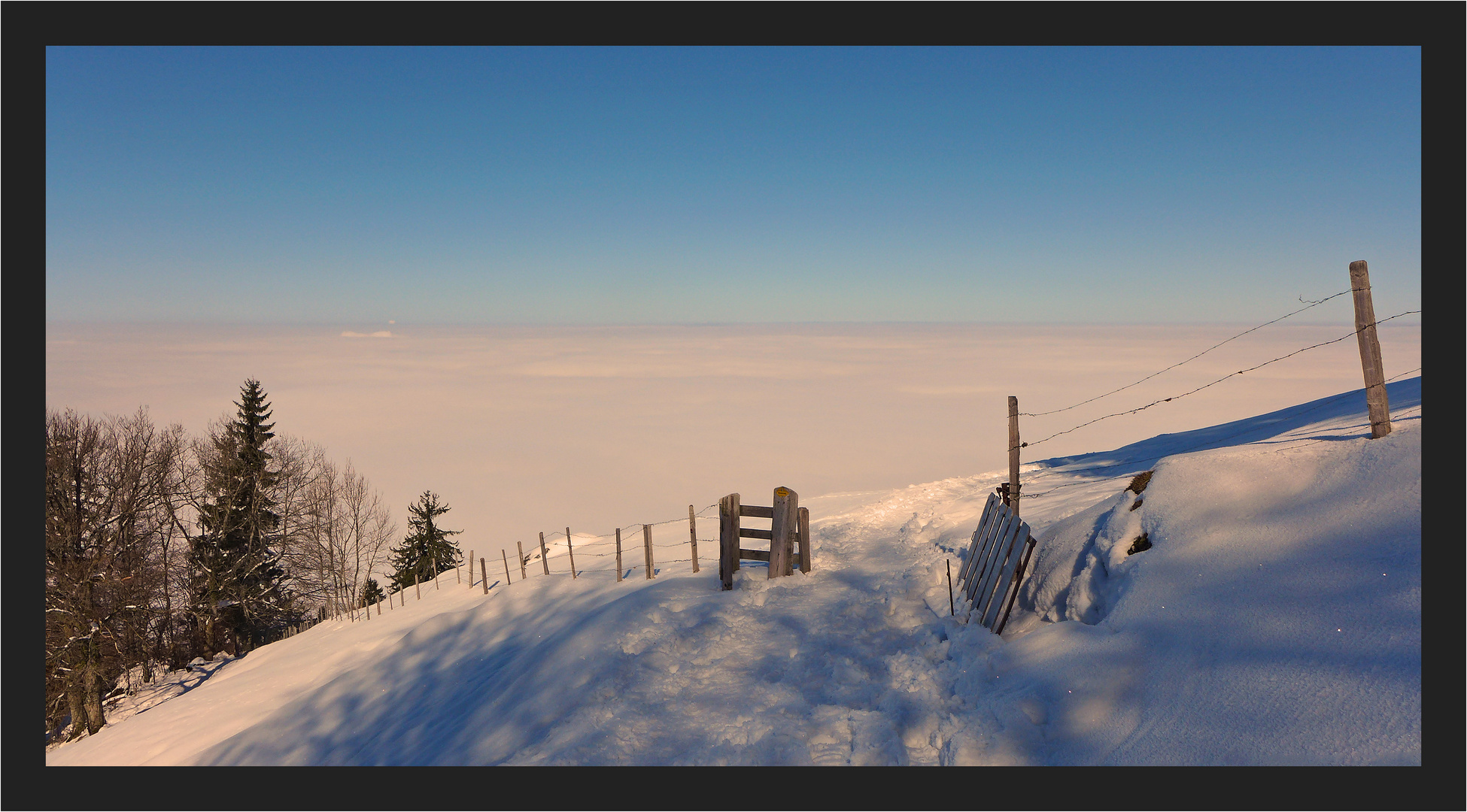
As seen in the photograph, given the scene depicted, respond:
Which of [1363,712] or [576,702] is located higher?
[1363,712]

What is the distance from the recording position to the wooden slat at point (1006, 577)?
8.30m

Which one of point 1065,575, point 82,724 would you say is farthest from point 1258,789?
point 82,724

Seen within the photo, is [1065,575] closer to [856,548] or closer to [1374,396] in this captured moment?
[1374,396]

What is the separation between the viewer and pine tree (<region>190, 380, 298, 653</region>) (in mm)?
33500

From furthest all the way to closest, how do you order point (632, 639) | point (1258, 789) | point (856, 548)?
point (856, 548), point (632, 639), point (1258, 789)

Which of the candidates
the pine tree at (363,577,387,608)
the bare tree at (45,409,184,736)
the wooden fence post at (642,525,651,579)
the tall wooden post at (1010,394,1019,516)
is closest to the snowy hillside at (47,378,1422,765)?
the tall wooden post at (1010,394,1019,516)

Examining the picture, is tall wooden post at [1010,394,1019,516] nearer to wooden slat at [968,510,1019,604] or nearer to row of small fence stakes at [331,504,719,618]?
wooden slat at [968,510,1019,604]

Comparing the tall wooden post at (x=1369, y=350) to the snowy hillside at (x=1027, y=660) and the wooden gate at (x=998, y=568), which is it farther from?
the wooden gate at (x=998, y=568)

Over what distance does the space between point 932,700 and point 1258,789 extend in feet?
10.1

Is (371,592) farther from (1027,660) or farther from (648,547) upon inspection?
(1027,660)

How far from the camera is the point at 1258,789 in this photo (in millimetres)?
4027

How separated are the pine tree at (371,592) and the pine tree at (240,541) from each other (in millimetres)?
5335

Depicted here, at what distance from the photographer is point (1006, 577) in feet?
27.5

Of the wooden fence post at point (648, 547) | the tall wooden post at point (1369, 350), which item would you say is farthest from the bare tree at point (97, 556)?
the tall wooden post at point (1369, 350)
